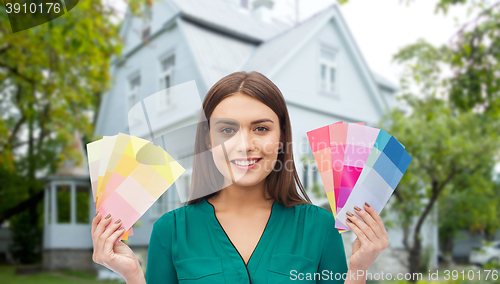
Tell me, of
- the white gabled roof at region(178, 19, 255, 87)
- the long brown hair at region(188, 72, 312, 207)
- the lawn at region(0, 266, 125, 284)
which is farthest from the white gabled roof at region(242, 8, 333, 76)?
the lawn at region(0, 266, 125, 284)

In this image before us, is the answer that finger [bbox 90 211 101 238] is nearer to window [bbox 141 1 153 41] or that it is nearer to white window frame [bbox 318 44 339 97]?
white window frame [bbox 318 44 339 97]

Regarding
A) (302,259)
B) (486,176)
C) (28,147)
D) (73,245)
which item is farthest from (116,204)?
(486,176)

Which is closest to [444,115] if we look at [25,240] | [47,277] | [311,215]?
[311,215]

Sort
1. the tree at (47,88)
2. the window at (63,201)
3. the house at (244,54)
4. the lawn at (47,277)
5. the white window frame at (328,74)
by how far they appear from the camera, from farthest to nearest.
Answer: the window at (63,201), the lawn at (47,277), the white window frame at (328,74), the tree at (47,88), the house at (244,54)

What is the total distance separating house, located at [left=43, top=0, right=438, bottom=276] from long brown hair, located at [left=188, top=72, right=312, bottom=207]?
139 centimetres

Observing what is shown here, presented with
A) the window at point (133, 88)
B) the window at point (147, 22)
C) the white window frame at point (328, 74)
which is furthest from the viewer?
the window at point (147, 22)

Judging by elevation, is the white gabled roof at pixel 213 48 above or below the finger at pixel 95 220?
above

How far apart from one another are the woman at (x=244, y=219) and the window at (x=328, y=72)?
3.08m

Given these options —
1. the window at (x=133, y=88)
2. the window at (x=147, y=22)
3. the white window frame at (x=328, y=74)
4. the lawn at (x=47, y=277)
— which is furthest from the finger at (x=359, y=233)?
the lawn at (x=47, y=277)

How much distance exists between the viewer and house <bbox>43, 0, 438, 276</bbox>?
290 centimetres

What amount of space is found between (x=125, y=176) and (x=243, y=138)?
236 millimetres

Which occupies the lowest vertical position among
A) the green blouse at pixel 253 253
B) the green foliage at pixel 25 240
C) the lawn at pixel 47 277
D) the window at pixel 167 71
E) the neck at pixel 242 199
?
the lawn at pixel 47 277

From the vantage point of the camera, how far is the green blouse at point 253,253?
76cm

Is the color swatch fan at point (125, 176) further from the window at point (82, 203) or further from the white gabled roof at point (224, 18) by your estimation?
the window at point (82, 203)
